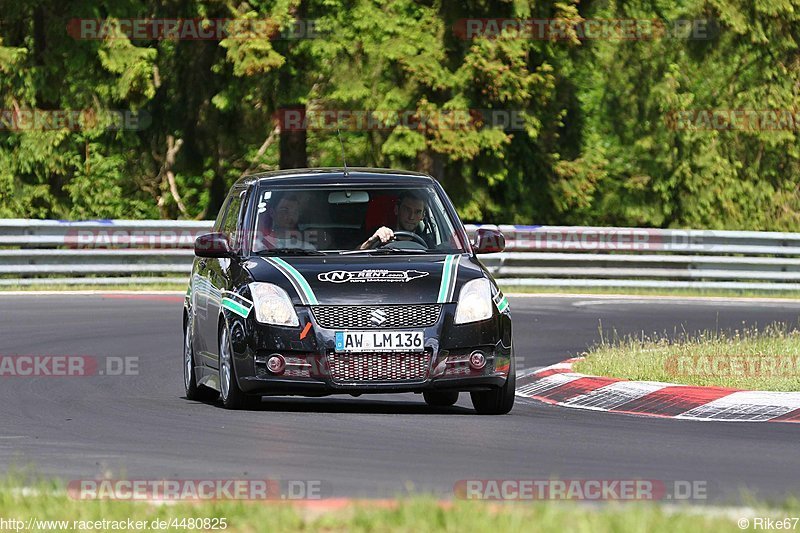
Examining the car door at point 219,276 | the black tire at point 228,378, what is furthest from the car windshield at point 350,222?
the black tire at point 228,378

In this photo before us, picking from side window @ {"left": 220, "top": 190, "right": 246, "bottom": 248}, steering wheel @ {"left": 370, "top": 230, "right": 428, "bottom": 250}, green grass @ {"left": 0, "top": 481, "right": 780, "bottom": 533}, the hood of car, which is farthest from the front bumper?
green grass @ {"left": 0, "top": 481, "right": 780, "bottom": 533}

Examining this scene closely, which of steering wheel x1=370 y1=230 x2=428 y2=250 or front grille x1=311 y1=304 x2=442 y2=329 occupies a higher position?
steering wheel x1=370 y1=230 x2=428 y2=250

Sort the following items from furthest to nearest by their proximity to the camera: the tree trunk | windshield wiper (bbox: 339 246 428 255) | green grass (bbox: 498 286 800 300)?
the tree trunk < green grass (bbox: 498 286 800 300) < windshield wiper (bbox: 339 246 428 255)

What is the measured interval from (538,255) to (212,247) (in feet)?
52.3

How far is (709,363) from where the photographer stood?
14.7m

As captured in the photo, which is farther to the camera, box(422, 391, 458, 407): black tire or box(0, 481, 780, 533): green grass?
box(422, 391, 458, 407): black tire

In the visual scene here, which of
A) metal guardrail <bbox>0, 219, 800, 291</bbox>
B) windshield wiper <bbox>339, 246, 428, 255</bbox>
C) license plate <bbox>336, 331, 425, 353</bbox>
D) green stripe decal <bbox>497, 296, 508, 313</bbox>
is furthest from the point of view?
metal guardrail <bbox>0, 219, 800, 291</bbox>

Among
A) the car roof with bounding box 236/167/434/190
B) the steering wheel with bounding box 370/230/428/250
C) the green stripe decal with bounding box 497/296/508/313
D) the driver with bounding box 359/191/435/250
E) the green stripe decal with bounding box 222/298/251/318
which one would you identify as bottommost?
the green stripe decal with bounding box 222/298/251/318

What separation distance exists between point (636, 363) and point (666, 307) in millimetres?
10355

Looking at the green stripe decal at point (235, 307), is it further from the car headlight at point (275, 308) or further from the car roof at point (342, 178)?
the car roof at point (342, 178)

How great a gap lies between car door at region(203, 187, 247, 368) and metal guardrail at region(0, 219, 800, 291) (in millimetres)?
13341

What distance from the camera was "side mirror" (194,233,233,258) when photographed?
12.5 metres

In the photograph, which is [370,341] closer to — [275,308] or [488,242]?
[275,308]

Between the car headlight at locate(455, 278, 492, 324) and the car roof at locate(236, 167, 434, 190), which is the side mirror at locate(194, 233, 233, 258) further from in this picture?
the car headlight at locate(455, 278, 492, 324)
